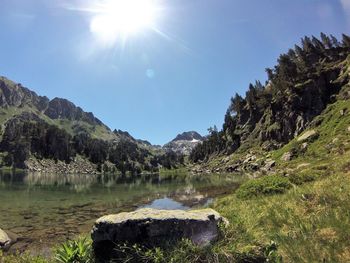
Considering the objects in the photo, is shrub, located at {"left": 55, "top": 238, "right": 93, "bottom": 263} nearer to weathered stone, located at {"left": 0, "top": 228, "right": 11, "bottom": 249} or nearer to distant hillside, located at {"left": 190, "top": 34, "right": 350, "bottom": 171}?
weathered stone, located at {"left": 0, "top": 228, "right": 11, "bottom": 249}

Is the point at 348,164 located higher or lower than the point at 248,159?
lower

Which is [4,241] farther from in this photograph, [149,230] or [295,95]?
[295,95]

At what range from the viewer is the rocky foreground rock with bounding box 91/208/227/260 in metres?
11.1

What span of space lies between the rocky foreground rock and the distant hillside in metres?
111

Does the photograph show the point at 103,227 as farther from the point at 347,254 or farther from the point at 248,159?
the point at 248,159

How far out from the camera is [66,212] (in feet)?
130

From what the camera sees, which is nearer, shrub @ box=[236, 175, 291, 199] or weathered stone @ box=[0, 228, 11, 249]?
weathered stone @ box=[0, 228, 11, 249]

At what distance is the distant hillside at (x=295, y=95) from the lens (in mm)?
126750

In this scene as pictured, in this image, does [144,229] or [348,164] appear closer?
[144,229]

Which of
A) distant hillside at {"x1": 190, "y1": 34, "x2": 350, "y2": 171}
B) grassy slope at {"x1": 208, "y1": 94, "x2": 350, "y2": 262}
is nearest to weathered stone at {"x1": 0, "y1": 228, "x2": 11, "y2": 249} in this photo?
grassy slope at {"x1": 208, "y1": 94, "x2": 350, "y2": 262}

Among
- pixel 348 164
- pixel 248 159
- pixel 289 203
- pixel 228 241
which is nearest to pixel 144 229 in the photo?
pixel 228 241

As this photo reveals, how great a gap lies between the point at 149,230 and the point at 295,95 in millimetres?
135886

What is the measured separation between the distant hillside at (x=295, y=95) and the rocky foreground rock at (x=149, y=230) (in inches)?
4364

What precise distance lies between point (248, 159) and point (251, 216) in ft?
403
